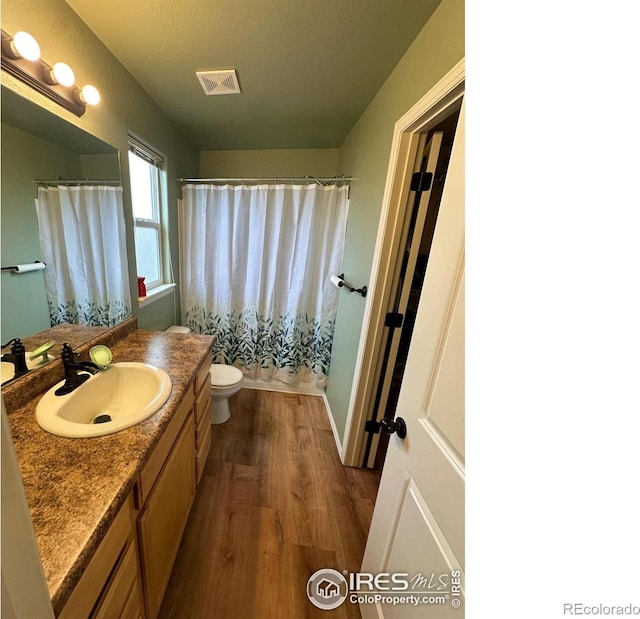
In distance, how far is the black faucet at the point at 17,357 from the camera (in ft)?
2.85

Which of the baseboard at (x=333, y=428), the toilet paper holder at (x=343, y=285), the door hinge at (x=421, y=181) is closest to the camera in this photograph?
the door hinge at (x=421, y=181)

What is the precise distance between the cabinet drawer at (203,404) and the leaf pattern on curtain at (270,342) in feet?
2.94

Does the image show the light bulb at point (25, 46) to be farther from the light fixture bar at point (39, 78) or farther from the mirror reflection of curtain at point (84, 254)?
the mirror reflection of curtain at point (84, 254)

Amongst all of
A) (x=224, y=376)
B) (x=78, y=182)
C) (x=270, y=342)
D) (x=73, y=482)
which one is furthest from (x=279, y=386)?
(x=78, y=182)

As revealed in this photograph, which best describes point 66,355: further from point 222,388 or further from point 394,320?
point 394,320

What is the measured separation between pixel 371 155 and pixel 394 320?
103 centimetres

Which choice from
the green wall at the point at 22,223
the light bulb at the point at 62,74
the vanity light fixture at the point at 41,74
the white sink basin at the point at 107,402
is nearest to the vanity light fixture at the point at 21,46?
the vanity light fixture at the point at 41,74

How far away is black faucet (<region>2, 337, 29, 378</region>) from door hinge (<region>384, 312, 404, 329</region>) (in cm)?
151

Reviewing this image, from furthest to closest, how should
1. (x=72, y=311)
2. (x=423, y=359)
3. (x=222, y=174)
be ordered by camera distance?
1. (x=222, y=174)
2. (x=72, y=311)
3. (x=423, y=359)

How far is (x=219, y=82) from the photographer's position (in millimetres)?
1419
